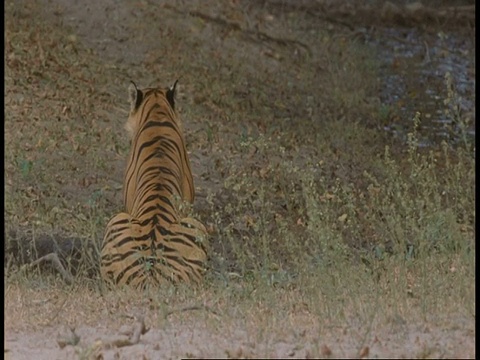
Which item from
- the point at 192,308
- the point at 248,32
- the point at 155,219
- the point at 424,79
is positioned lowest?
the point at 192,308

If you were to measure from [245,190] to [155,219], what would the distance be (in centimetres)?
279

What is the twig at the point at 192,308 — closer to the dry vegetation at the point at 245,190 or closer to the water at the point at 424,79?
the dry vegetation at the point at 245,190

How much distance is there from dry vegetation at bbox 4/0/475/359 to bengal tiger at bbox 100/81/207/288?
22 centimetres

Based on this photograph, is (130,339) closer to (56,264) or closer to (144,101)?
(56,264)

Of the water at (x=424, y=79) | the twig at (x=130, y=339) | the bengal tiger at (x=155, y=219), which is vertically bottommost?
the twig at (x=130, y=339)

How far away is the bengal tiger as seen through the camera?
7688mm

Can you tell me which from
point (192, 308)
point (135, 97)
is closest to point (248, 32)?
point (135, 97)

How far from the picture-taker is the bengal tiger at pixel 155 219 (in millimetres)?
7688

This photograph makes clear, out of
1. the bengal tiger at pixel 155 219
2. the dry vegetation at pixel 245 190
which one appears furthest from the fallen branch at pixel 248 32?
the bengal tiger at pixel 155 219

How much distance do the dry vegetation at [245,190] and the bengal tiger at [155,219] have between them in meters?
0.22

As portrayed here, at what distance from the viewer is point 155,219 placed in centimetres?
793

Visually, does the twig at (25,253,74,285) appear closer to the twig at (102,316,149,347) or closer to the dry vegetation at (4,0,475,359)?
the dry vegetation at (4,0,475,359)

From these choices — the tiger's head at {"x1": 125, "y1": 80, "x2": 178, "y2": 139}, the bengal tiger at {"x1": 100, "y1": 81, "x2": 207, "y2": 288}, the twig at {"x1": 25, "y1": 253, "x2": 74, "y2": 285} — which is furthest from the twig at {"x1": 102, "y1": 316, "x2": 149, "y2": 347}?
the tiger's head at {"x1": 125, "y1": 80, "x2": 178, "y2": 139}

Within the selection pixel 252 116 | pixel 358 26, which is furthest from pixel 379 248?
pixel 358 26
